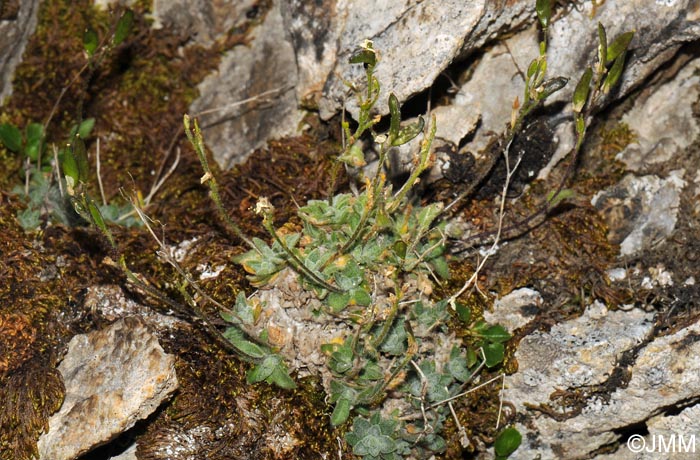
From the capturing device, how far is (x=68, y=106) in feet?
14.4

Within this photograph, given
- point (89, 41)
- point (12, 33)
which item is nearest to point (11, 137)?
point (12, 33)

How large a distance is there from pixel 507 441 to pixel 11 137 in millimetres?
3330

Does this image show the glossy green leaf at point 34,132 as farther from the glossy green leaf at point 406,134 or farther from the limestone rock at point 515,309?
the limestone rock at point 515,309

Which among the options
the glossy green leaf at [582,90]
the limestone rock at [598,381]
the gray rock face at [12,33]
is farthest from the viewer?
the gray rock face at [12,33]

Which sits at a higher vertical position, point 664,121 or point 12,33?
point 12,33

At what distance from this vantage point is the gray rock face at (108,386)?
3.25 m

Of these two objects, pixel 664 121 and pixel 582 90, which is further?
pixel 664 121

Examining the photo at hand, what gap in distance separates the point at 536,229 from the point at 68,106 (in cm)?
300

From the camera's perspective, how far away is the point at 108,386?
3350mm

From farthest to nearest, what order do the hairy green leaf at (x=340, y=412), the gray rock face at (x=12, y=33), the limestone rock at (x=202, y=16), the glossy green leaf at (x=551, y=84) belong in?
the limestone rock at (x=202, y=16) < the gray rock face at (x=12, y=33) < the hairy green leaf at (x=340, y=412) < the glossy green leaf at (x=551, y=84)

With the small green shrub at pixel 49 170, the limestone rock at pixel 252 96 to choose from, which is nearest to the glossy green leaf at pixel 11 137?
the small green shrub at pixel 49 170

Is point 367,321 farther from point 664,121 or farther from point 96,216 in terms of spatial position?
point 664,121

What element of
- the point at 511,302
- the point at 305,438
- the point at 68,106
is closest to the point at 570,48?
the point at 511,302

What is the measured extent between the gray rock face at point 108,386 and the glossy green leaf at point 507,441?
67.3 inches
